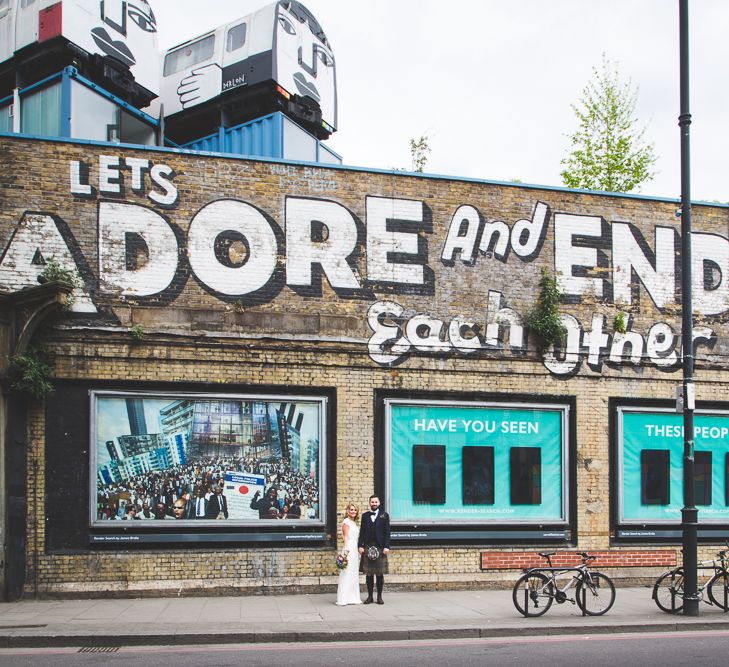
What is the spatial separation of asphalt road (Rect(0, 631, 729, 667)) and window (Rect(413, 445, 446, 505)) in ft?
14.4

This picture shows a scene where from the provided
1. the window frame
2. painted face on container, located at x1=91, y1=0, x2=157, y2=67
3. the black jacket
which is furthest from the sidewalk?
painted face on container, located at x1=91, y1=0, x2=157, y2=67

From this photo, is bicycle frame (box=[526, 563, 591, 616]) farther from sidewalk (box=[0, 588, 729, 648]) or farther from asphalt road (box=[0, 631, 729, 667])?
asphalt road (box=[0, 631, 729, 667])

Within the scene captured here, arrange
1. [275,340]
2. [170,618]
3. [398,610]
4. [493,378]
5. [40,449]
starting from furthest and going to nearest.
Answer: [493,378] < [275,340] < [40,449] < [398,610] < [170,618]

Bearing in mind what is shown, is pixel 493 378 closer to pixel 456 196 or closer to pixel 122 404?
pixel 456 196

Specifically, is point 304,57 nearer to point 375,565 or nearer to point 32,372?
point 32,372

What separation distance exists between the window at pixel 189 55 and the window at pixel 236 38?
2.07ft

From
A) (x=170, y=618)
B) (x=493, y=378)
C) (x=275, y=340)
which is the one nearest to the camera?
Result: (x=170, y=618)

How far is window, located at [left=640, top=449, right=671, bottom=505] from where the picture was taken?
1633cm

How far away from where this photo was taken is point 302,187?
15.2 metres

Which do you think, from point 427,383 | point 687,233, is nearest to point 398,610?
point 427,383

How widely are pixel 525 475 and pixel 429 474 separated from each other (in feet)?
6.19

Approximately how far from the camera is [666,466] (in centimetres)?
1658

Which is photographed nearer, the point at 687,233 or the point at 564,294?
the point at 687,233

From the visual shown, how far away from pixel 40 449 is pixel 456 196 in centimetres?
850
